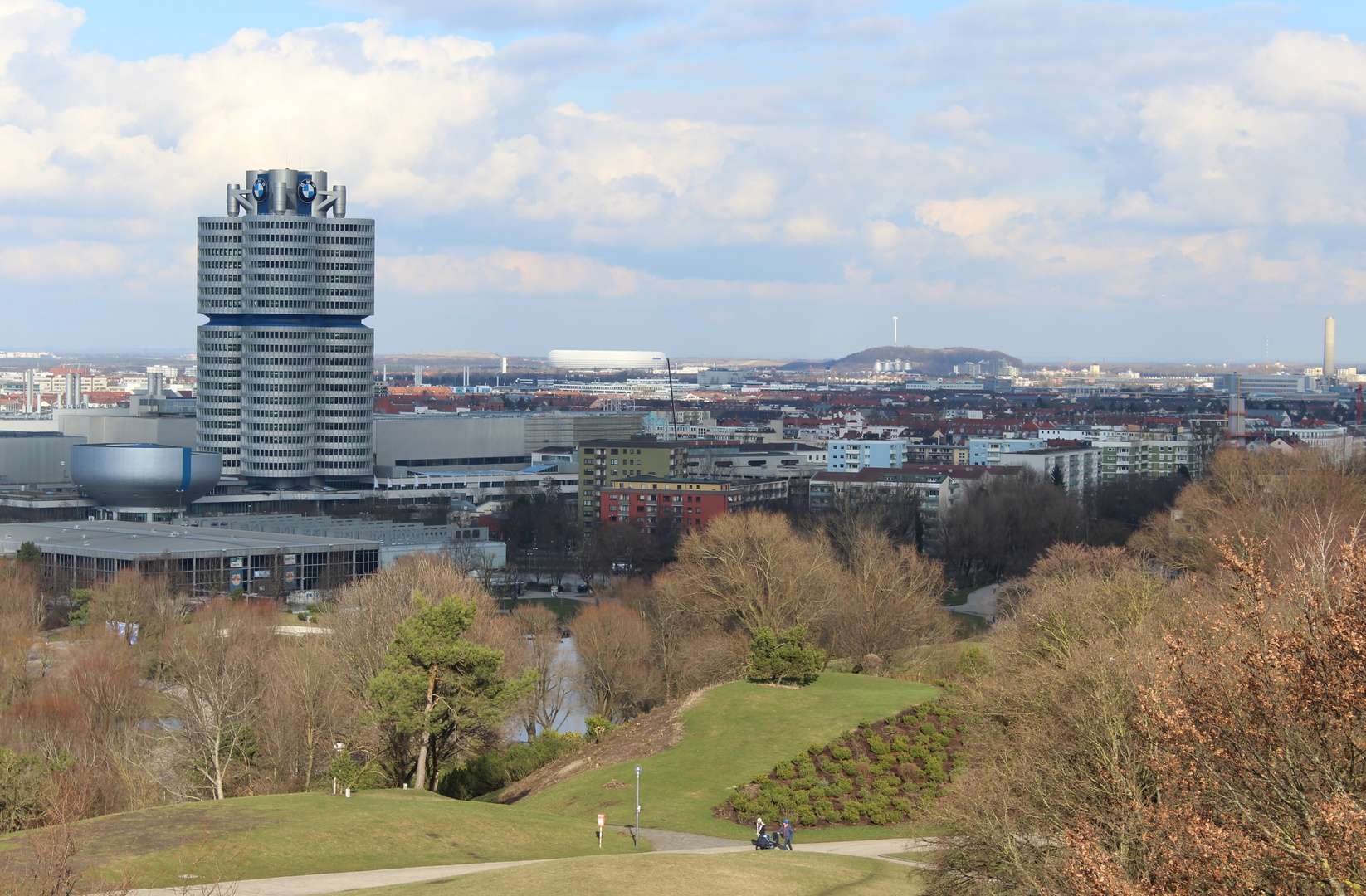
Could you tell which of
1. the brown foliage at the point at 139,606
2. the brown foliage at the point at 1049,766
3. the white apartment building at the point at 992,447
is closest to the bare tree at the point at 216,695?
the brown foliage at the point at 139,606

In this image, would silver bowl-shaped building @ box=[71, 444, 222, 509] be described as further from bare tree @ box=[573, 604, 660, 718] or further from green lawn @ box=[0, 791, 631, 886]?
green lawn @ box=[0, 791, 631, 886]

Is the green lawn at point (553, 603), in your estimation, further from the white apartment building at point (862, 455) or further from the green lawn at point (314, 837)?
the white apartment building at point (862, 455)

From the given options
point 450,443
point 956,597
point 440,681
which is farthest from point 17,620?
point 450,443

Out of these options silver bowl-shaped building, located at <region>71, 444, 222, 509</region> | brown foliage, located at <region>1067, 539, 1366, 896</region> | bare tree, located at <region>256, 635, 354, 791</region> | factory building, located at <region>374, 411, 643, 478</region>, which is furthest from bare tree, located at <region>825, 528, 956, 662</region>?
factory building, located at <region>374, 411, 643, 478</region>

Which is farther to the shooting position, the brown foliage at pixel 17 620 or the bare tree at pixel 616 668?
the bare tree at pixel 616 668

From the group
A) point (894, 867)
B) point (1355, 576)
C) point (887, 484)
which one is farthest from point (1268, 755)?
point (887, 484)

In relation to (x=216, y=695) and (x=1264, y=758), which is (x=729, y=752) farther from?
(x=1264, y=758)

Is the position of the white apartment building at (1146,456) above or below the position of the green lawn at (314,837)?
above
